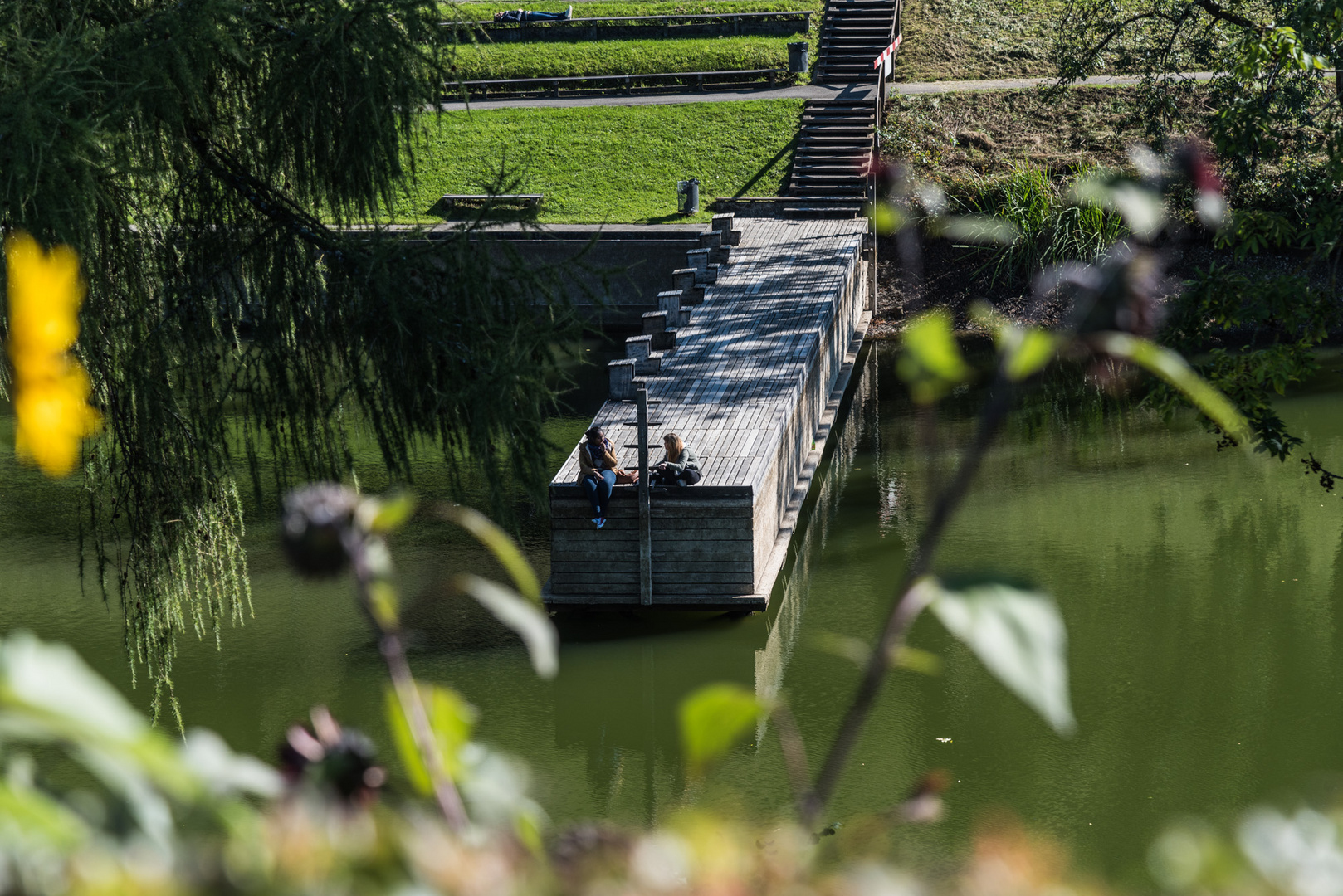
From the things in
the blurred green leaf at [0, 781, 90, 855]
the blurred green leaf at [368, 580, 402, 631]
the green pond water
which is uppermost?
the blurred green leaf at [368, 580, 402, 631]

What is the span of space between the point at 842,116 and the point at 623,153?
4176mm

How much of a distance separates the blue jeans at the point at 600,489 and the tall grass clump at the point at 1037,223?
1143cm

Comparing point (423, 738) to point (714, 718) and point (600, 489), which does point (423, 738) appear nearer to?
point (714, 718)

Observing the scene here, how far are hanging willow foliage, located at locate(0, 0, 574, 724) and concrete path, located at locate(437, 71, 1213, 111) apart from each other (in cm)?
1929

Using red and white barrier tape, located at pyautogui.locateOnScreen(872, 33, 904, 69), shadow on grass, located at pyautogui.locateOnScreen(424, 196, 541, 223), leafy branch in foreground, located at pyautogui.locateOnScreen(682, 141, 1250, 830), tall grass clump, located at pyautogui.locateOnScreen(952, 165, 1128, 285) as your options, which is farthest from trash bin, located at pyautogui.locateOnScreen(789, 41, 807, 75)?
leafy branch in foreground, located at pyautogui.locateOnScreen(682, 141, 1250, 830)

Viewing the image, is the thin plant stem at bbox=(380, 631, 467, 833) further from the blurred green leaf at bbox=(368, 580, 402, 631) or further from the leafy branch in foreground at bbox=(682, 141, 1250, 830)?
the leafy branch in foreground at bbox=(682, 141, 1250, 830)

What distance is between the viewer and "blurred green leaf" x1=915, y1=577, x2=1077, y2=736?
0.92 metres

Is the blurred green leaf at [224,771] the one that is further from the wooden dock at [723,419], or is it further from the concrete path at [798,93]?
the concrete path at [798,93]

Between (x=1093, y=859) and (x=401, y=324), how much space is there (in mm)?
5048

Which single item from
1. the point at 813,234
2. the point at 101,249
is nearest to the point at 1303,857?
the point at 101,249

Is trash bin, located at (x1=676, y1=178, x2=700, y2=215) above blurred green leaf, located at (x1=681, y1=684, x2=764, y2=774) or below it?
below

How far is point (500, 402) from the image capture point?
7789mm

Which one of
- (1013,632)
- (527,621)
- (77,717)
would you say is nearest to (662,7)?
(527,621)

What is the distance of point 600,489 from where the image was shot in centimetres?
1148
